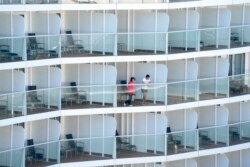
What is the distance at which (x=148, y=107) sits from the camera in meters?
69.1

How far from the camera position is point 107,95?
68688 mm

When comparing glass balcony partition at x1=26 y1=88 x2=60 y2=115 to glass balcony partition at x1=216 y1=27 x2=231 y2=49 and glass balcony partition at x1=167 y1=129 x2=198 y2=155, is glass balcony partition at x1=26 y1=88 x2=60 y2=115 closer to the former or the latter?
glass balcony partition at x1=167 y1=129 x2=198 y2=155

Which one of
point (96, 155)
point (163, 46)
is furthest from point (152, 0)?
point (96, 155)

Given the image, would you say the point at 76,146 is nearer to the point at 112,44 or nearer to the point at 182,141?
the point at 112,44

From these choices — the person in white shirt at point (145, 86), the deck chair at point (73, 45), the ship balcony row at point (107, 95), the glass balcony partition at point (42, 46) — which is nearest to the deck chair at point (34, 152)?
the ship balcony row at point (107, 95)

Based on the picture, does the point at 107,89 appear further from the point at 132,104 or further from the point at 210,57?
the point at 210,57

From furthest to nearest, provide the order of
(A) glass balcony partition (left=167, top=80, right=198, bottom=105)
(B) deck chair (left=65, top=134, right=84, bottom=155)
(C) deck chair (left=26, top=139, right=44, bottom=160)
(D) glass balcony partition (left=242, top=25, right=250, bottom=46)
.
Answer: (D) glass balcony partition (left=242, top=25, right=250, bottom=46)
(A) glass balcony partition (left=167, top=80, right=198, bottom=105)
(B) deck chair (left=65, top=134, right=84, bottom=155)
(C) deck chair (left=26, top=139, right=44, bottom=160)

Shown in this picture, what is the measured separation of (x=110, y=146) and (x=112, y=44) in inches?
175

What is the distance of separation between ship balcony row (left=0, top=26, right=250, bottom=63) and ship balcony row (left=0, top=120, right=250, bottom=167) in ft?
10.6

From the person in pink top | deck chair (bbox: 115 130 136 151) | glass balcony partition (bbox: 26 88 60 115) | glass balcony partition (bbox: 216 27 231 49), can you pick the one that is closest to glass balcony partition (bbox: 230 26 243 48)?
glass balcony partition (bbox: 216 27 231 49)

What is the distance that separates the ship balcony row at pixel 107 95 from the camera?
65.2m

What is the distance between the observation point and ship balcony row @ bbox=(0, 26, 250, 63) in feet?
213

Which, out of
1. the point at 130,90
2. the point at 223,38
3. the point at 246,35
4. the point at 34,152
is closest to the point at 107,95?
the point at 130,90

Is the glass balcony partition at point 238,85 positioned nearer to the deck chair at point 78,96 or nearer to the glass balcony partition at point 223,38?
the glass balcony partition at point 223,38
